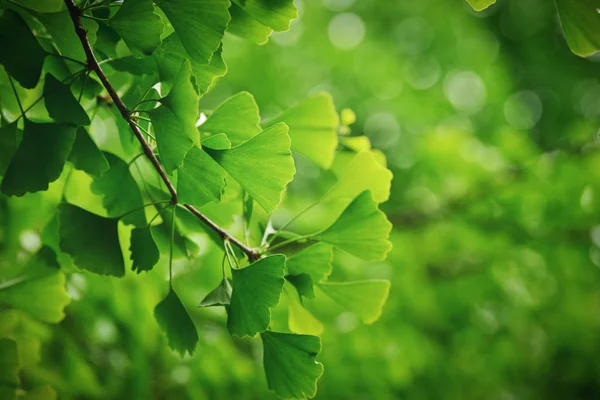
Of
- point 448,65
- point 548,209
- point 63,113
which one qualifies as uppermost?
point 63,113

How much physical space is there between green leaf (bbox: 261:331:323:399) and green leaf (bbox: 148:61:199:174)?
182 millimetres

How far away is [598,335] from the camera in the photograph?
1.81 m

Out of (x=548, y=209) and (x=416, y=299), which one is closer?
(x=548, y=209)

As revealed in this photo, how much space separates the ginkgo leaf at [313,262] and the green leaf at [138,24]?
0.22 m

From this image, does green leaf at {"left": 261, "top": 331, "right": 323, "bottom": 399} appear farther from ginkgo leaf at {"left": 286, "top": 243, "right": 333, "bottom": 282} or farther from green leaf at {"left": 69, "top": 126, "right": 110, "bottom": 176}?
green leaf at {"left": 69, "top": 126, "right": 110, "bottom": 176}

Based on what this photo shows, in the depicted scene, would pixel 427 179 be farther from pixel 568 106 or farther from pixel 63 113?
pixel 568 106

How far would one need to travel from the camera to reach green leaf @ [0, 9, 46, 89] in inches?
15.1

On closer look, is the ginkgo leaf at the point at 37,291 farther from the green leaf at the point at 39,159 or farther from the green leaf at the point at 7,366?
the green leaf at the point at 39,159

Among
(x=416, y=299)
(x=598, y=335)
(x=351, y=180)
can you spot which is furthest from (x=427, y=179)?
(x=351, y=180)

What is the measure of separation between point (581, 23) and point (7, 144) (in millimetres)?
496

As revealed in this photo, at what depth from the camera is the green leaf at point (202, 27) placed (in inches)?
14.1

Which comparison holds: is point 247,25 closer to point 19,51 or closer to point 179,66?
point 179,66

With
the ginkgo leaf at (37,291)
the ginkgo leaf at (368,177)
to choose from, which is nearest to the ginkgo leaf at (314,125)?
the ginkgo leaf at (368,177)

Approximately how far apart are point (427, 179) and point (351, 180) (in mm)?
1187
